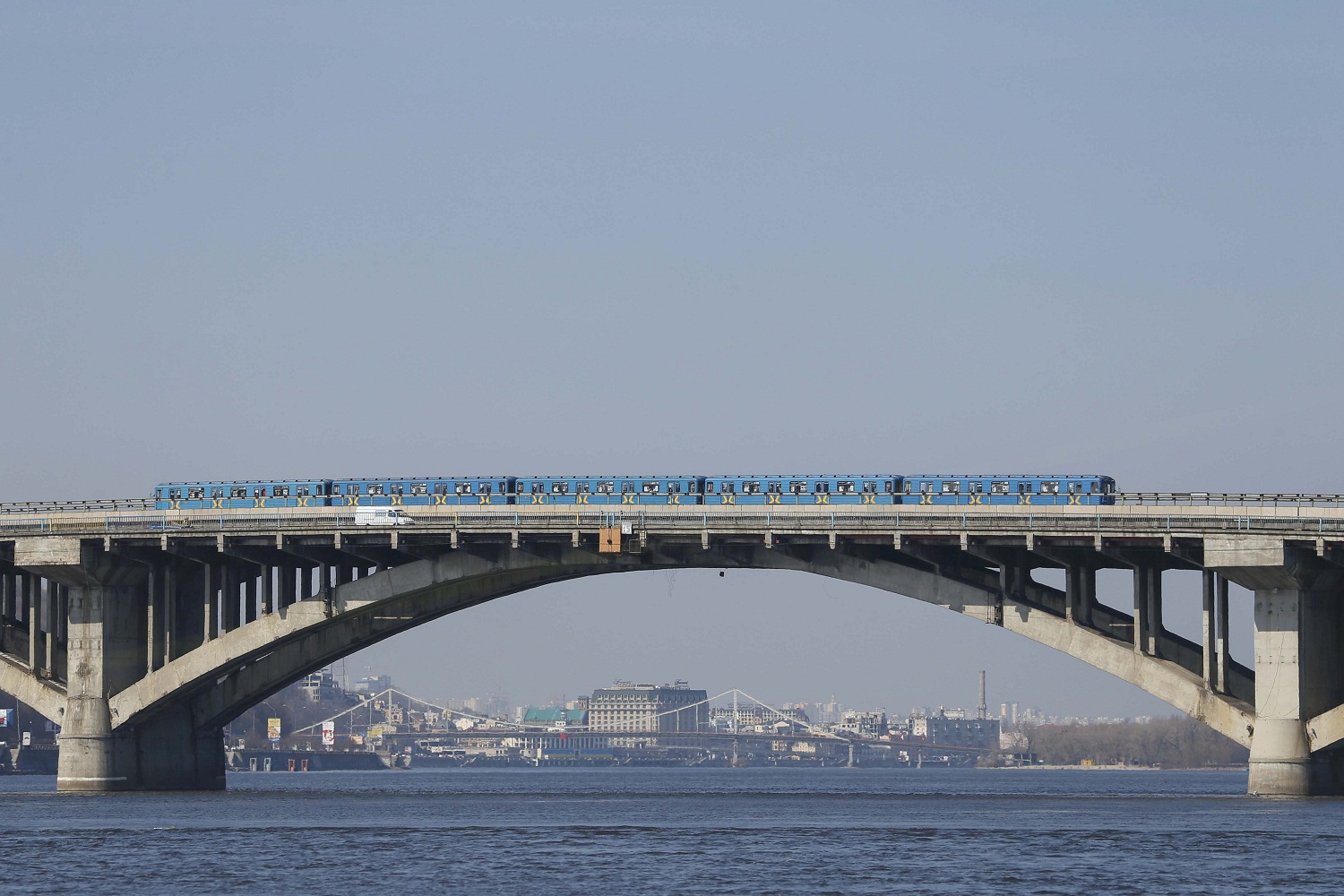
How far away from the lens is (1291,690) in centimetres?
9150

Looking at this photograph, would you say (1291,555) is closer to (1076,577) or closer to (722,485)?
(1076,577)

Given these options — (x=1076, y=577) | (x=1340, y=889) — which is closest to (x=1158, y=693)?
(x=1076, y=577)

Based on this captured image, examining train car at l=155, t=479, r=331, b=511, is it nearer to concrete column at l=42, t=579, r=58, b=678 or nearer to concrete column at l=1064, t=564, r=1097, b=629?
concrete column at l=42, t=579, r=58, b=678

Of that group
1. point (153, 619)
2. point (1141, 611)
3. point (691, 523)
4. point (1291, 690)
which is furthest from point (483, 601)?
point (1291, 690)

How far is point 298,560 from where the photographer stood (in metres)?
113

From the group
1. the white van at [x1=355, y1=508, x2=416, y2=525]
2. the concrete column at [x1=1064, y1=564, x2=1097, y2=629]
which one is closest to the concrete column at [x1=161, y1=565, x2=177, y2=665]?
the white van at [x1=355, y1=508, x2=416, y2=525]

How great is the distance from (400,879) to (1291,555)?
43590 millimetres

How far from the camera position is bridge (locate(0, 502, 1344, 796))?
303 ft

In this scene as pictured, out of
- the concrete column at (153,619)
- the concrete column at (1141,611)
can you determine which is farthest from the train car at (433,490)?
the concrete column at (1141,611)

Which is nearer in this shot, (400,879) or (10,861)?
(400,879)

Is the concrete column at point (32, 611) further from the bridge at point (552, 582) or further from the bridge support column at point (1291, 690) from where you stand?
the bridge support column at point (1291, 690)

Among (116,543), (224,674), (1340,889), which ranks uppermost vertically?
(116,543)

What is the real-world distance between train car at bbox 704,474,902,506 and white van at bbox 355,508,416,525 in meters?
16.2

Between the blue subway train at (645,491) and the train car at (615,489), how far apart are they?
0.16ft
